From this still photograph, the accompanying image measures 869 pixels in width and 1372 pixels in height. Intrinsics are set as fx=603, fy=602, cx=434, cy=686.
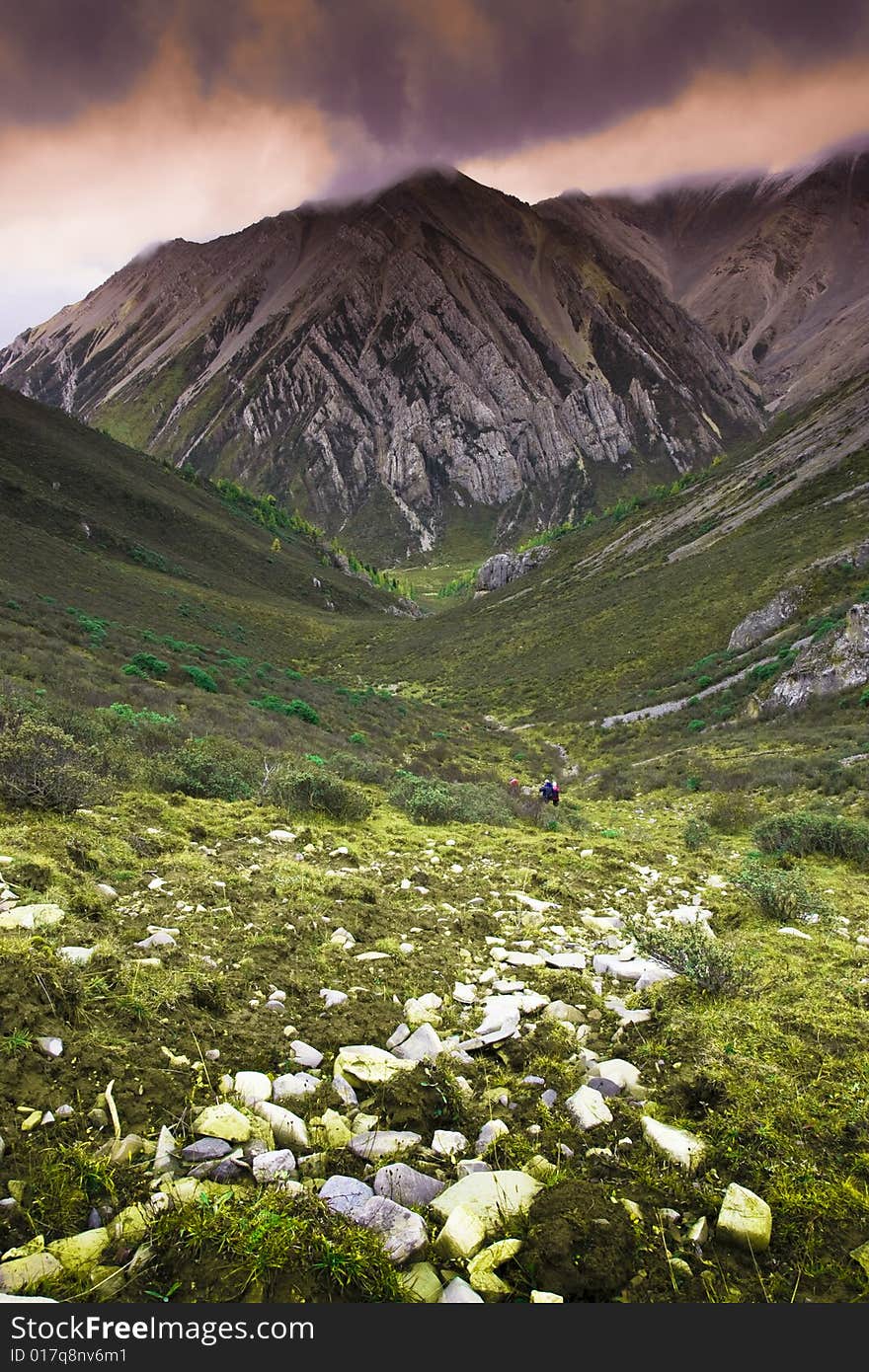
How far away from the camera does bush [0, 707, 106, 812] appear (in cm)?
646

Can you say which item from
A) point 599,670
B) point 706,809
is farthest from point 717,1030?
point 599,670

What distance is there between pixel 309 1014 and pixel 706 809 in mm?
13550

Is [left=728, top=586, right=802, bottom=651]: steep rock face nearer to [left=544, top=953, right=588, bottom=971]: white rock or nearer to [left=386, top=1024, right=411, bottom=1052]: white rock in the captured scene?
[left=544, top=953, right=588, bottom=971]: white rock

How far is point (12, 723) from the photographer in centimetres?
827

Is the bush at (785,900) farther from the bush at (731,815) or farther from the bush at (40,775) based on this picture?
the bush at (40,775)

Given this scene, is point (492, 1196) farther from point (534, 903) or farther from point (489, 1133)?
point (534, 903)

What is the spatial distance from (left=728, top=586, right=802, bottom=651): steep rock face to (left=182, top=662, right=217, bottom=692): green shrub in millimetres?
28659

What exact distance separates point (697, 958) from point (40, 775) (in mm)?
6704

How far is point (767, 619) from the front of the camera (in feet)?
Result: 113

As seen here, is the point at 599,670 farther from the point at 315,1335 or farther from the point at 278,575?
the point at 278,575

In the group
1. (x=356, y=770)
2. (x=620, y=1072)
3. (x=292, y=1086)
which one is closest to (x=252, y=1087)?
(x=292, y=1086)

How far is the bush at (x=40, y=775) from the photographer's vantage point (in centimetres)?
646

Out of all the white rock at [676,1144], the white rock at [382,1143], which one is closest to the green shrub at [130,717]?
the white rock at [382,1143]

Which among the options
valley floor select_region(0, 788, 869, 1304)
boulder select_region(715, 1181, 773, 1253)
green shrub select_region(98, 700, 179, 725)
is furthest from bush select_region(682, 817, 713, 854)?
green shrub select_region(98, 700, 179, 725)
